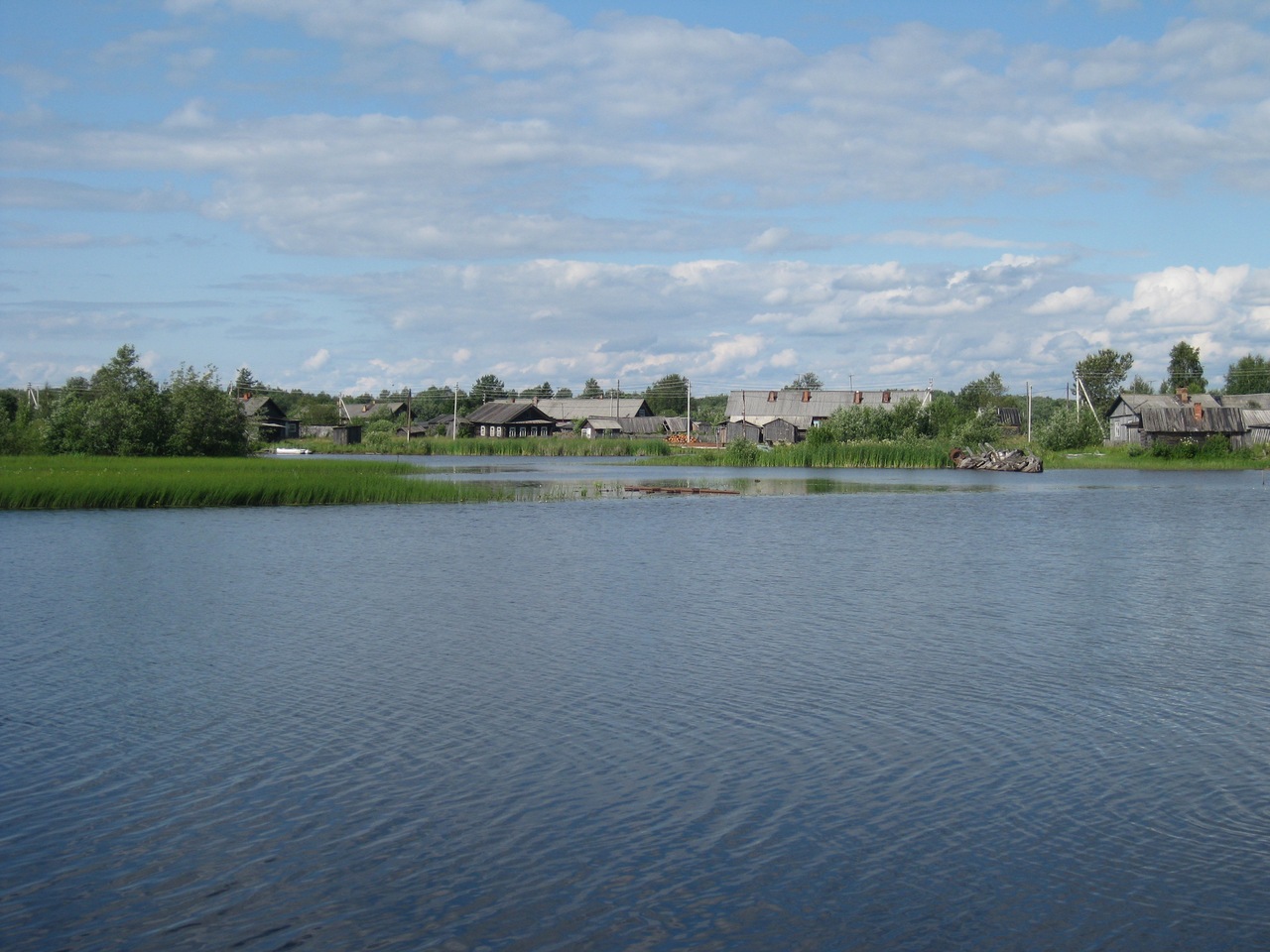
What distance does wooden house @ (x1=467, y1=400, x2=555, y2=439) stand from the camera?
126 meters

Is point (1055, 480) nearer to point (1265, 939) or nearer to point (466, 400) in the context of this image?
point (1265, 939)

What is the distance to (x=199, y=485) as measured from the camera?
37.1 m

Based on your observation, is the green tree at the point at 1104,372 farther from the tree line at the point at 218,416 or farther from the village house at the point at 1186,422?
the village house at the point at 1186,422

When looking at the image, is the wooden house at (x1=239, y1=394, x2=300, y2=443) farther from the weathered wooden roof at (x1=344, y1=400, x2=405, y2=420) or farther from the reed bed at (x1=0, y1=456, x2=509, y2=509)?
the reed bed at (x1=0, y1=456, x2=509, y2=509)

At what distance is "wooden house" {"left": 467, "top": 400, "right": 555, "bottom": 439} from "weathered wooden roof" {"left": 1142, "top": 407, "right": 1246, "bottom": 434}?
6595 centimetres

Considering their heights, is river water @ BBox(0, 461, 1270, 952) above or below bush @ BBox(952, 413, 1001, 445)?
below

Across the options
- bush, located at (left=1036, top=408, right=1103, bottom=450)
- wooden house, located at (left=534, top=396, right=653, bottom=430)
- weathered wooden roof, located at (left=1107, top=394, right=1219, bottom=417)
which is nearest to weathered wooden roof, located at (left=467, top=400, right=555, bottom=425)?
wooden house, located at (left=534, top=396, right=653, bottom=430)

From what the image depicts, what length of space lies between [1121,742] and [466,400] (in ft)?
495

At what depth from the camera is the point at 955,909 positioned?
7.30m

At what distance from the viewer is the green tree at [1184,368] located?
12812 centimetres

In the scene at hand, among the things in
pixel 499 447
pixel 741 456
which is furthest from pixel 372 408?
pixel 741 456

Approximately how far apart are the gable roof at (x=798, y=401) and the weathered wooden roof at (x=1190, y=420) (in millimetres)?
35806

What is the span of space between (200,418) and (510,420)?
6965 centimetres

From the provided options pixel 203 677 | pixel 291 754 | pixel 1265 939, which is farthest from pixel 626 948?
pixel 203 677
